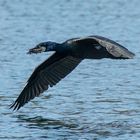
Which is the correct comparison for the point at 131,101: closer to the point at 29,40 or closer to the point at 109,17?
the point at 29,40

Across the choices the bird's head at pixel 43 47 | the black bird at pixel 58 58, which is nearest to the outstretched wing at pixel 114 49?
the black bird at pixel 58 58

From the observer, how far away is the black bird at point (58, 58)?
11.7 meters

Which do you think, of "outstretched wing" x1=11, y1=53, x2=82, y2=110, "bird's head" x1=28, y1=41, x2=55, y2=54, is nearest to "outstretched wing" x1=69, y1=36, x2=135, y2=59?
"bird's head" x1=28, y1=41, x2=55, y2=54

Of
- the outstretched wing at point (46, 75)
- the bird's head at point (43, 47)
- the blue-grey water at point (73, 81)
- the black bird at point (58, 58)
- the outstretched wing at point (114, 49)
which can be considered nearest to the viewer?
the outstretched wing at point (114, 49)

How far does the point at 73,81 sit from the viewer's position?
608 inches

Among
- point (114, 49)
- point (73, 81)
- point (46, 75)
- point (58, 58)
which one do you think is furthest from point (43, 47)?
point (73, 81)

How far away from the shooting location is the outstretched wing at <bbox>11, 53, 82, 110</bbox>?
1269cm

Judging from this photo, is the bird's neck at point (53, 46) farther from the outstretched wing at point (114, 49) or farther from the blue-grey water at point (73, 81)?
the blue-grey water at point (73, 81)

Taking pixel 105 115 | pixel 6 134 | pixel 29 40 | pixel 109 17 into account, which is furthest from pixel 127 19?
pixel 6 134

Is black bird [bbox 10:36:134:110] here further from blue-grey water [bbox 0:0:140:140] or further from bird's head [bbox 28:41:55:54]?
blue-grey water [bbox 0:0:140:140]

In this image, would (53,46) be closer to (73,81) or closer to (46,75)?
(46,75)

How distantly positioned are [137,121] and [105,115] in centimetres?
61

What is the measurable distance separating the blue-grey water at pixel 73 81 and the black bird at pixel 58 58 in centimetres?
39

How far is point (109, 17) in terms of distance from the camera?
23188 millimetres
